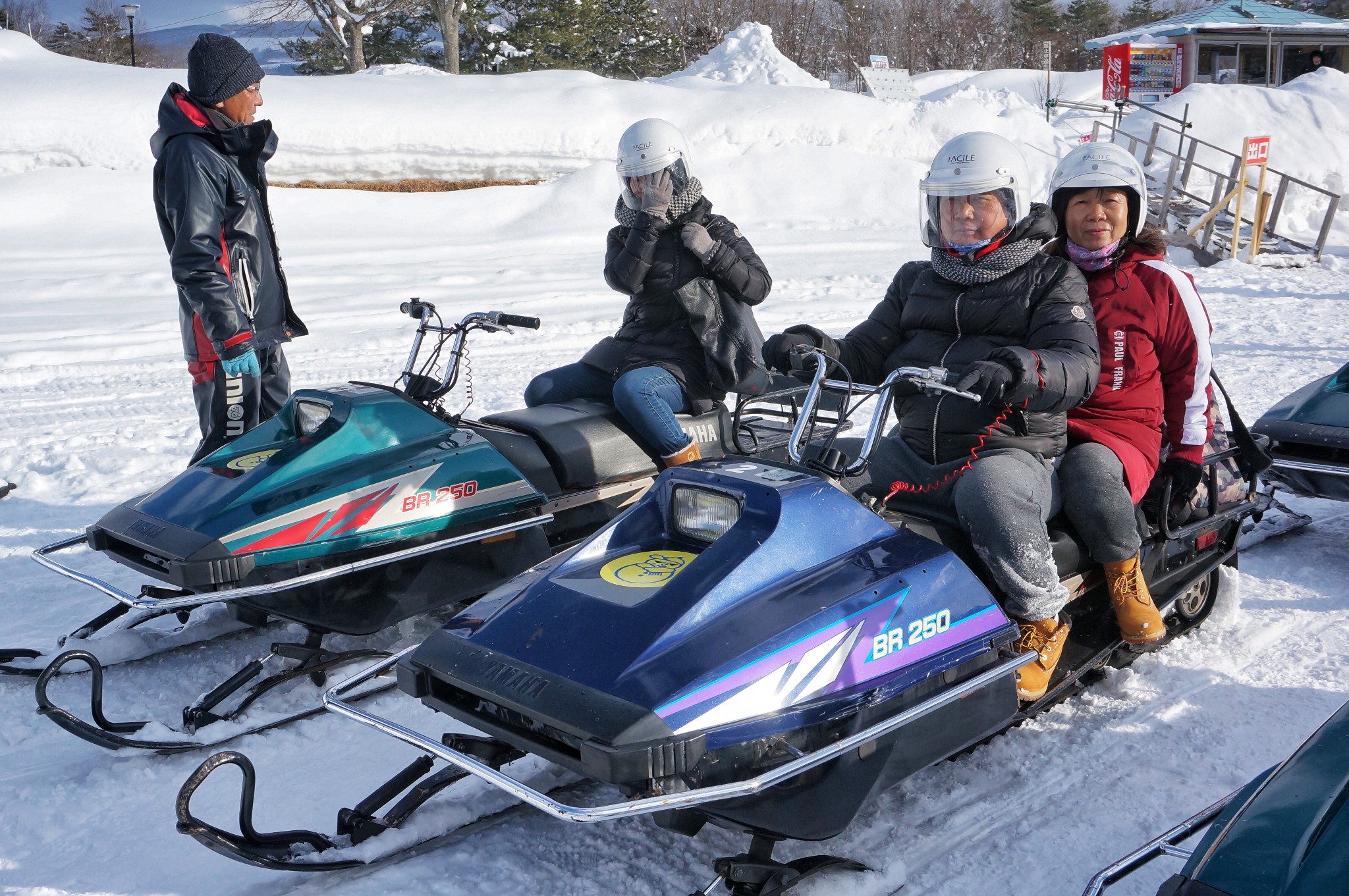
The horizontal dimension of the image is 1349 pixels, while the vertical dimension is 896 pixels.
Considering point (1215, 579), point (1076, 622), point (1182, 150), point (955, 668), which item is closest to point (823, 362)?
point (955, 668)

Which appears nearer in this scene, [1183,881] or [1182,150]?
[1183,881]

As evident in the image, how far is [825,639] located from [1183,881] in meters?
A: 0.81

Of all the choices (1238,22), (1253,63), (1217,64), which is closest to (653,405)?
(1238,22)

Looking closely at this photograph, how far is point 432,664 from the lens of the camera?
8.04 ft

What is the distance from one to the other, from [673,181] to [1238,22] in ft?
88.0

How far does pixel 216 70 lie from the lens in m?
4.18

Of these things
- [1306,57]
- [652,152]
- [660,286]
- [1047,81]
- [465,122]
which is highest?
[1306,57]

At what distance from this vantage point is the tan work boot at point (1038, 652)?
289 centimetres

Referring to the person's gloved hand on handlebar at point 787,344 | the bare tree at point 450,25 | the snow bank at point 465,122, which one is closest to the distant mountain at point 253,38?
the snow bank at point 465,122

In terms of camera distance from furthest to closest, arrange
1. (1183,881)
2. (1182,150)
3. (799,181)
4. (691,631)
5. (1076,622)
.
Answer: (1182,150) < (799,181) < (1076,622) < (691,631) < (1183,881)

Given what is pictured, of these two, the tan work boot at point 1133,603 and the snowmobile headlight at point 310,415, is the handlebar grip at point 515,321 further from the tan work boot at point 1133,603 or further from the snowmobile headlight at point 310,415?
the tan work boot at point 1133,603

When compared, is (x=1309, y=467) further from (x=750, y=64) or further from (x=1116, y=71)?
(x=750, y=64)

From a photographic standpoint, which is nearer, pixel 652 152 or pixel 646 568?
pixel 646 568

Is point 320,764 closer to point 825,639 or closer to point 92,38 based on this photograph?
point 825,639
